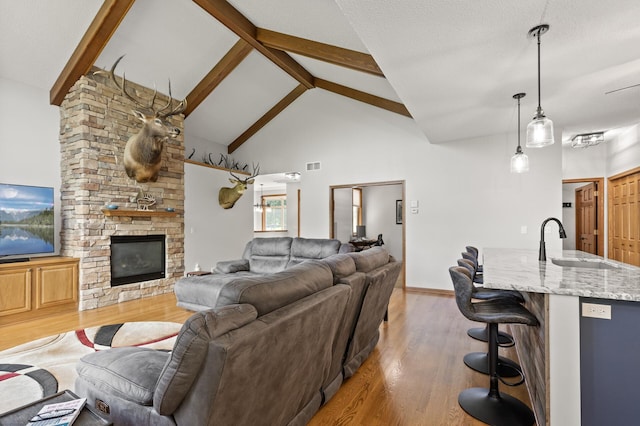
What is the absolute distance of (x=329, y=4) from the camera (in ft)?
11.4

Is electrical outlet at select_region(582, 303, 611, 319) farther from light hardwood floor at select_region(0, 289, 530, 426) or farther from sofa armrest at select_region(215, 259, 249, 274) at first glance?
sofa armrest at select_region(215, 259, 249, 274)

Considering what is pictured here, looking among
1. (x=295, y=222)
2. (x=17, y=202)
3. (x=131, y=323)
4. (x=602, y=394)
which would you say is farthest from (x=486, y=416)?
(x=295, y=222)

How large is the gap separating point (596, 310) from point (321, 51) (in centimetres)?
413

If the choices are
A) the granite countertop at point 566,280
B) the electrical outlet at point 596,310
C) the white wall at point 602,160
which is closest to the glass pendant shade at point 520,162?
the granite countertop at point 566,280

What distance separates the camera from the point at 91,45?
13.6 ft

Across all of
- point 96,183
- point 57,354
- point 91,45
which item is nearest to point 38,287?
point 96,183

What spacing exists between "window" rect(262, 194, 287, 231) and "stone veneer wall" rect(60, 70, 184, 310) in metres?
6.16

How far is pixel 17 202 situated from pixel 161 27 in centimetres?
305

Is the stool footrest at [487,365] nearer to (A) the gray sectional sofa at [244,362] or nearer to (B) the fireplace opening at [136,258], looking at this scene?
(A) the gray sectional sofa at [244,362]

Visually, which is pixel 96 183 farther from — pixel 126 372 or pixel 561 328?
pixel 561 328

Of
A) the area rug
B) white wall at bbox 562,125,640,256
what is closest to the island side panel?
the area rug

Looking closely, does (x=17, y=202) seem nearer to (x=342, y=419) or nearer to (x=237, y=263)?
(x=237, y=263)

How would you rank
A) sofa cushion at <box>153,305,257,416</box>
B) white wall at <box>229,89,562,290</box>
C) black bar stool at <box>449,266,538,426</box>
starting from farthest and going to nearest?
white wall at <box>229,89,562,290</box>
black bar stool at <box>449,266,538,426</box>
sofa cushion at <box>153,305,257,416</box>

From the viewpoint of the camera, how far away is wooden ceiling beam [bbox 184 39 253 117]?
17.2 ft
